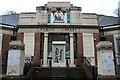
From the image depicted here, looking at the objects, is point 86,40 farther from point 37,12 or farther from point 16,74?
point 16,74

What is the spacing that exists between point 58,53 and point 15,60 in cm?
842

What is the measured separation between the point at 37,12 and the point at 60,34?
11.0 ft

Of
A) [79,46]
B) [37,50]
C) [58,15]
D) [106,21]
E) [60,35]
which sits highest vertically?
[58,15]

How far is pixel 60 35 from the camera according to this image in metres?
18.4

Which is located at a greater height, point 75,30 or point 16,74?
point 75,30

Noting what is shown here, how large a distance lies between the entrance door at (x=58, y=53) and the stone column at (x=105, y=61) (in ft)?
27.8

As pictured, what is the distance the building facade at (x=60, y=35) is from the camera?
691 inches

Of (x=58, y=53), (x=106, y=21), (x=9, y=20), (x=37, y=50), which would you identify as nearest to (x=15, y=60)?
(x=37, y=50)

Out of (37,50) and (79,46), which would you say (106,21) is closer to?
(79,46)

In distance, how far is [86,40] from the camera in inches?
707

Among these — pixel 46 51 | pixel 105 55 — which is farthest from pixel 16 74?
pixel 46 51

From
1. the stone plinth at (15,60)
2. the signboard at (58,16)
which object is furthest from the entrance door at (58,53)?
the stone plinth at (15,60)

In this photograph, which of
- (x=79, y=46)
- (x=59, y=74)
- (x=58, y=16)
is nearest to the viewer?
(x=59, y=74)

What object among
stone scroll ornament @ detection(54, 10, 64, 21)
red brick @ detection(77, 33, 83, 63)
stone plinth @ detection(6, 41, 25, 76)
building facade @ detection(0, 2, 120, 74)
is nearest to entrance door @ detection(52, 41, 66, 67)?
building facade @ detection(0, 2, 120, 74)
